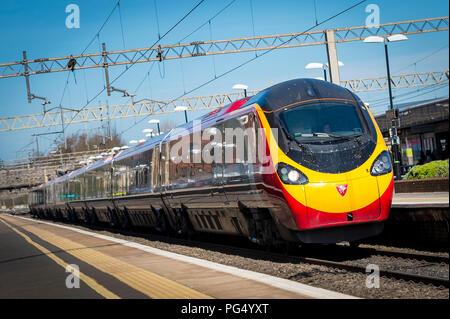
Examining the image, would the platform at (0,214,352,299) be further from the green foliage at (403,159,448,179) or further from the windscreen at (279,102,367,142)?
the green foliage at (403,159,448,179)

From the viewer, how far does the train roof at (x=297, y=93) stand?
35.9ft

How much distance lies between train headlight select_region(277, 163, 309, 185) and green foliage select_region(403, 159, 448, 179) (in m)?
9.44

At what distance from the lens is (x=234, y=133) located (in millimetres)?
12180

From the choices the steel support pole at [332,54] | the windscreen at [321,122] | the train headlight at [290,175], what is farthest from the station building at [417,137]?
the train headlight at [290,175]

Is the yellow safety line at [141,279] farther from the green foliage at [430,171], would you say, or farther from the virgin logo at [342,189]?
the green foliage at [430,171]

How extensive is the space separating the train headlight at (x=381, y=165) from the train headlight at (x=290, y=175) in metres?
1.25

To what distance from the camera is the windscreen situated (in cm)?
1054

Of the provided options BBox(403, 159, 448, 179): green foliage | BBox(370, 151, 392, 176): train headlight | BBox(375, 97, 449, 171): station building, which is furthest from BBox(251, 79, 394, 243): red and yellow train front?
BBox(403, 159, 448, 179): green foliage

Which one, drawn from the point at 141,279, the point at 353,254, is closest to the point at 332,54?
the point at 353,254

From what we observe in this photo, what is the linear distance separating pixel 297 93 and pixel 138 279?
14.7 ft

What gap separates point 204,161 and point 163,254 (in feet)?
7.71

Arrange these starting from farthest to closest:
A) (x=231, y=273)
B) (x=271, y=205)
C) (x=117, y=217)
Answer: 1. (x=117, y=217)
2. (x=271, y=205)
3. (x=231, y=273)

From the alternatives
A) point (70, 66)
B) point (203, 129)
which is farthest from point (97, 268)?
point (70, 66)

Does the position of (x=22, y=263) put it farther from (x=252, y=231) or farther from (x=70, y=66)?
(x=70, y=66)
